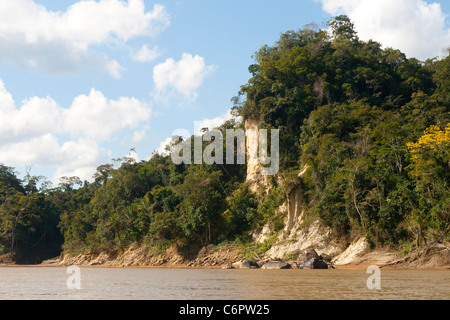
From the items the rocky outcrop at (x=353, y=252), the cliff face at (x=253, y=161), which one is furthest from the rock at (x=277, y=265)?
the cliff face at (x=253, y=161)

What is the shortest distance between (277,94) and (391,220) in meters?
17.5

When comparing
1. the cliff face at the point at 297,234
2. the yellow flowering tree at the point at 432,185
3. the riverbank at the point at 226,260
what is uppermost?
the yellow flowering tree at the point at 432,185

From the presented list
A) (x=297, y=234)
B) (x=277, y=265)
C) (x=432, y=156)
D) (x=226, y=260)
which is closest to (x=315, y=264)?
(x=277, y=265)

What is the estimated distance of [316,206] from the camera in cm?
3072

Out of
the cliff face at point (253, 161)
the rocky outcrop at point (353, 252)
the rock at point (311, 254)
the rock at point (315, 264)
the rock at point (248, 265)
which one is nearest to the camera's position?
the rock at point (315, 264)

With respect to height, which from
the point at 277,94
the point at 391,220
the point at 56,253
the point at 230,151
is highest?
the point at 277,94

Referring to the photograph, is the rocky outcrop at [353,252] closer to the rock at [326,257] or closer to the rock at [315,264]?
the rock at [326,257]

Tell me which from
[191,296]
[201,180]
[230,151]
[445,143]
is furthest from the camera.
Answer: [230,151]

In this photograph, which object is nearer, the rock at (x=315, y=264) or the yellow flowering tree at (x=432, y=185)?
the yellow flowering tree at (x=432, y=185)

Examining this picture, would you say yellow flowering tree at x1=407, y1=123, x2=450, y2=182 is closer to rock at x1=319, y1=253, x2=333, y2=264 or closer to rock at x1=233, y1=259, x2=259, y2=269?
rock at x1=319, y1=253, x2=333, y2=264

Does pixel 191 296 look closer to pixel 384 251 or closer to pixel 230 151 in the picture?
pixel 384 251

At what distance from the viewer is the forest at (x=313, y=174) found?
27594 mm

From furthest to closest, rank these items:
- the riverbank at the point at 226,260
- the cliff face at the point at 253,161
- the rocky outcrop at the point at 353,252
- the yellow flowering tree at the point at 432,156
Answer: the cliff face at the point at 253,161
the rocky outcrop at the point at 353,252
the yellow flowering tree at the point at 432,156
the riverbank at the point at 226,260
